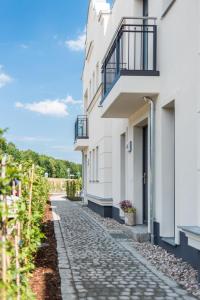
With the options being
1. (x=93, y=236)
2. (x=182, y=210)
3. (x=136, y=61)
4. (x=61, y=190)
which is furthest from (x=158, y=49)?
(x=61, y=190)

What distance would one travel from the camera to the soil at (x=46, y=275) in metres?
5.56

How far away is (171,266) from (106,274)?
1123mm

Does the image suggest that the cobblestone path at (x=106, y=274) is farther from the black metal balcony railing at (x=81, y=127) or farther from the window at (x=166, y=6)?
the black metal balcony railing at (x=81, y=127)

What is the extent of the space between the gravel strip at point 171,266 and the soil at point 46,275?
1.49 metres

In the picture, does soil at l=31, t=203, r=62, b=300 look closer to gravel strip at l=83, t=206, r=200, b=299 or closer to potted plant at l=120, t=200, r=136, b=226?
gravel strip at l=83, t=206, r=200, b=299

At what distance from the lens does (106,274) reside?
258 inches

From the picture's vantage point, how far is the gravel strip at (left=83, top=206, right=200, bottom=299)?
598 centimetres

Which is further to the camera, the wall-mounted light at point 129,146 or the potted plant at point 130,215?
the wall-mounted light at point 129,146

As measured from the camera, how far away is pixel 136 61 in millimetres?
11023

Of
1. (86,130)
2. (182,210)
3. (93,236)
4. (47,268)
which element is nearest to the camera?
(47,268)

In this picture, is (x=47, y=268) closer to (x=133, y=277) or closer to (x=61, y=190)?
(x=133, y=277)

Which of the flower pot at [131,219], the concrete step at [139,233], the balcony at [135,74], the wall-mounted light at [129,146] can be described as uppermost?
the balcony at [135,74]

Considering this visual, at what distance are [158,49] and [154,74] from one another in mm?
525

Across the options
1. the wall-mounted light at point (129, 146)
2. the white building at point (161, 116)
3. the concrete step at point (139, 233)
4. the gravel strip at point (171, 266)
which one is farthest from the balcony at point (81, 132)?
the gravel strip at point (171, 266)
